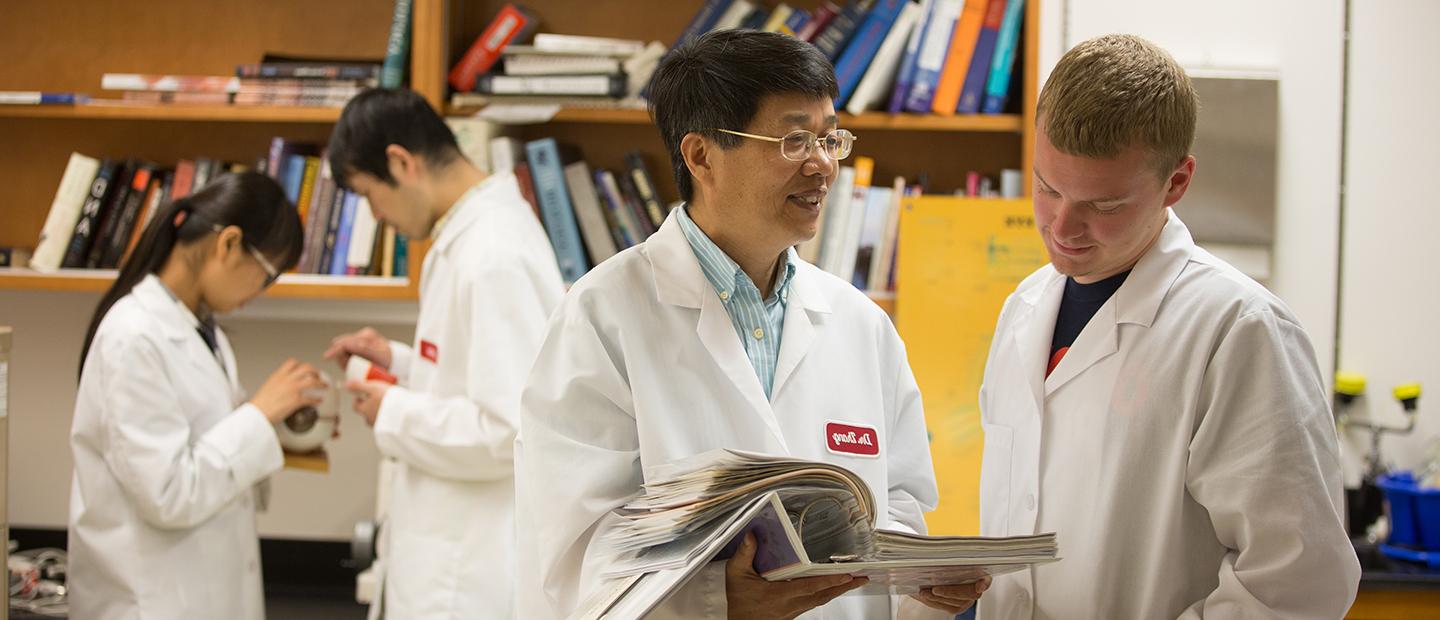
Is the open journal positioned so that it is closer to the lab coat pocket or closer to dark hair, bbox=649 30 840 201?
the lab coat pocket

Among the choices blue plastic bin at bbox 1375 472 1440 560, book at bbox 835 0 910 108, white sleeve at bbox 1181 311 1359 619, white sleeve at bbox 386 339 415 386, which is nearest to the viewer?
white sleeve at bbox 1181 311 1359 619

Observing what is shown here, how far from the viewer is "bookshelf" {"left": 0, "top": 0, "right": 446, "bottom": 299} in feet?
9.64

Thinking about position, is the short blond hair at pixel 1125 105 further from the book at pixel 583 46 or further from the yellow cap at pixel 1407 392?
the yellow cap at pixel 1407 392

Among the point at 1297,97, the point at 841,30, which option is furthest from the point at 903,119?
the point at 1297,97

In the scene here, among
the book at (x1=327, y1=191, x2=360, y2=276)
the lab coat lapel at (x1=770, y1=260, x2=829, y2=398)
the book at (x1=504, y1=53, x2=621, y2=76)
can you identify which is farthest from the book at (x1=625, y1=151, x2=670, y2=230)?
the lab coat lapel at (x1=770, y1=260, x2=829, y2=398)

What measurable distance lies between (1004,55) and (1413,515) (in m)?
1.32

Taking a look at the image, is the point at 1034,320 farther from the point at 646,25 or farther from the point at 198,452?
the point at 646,25

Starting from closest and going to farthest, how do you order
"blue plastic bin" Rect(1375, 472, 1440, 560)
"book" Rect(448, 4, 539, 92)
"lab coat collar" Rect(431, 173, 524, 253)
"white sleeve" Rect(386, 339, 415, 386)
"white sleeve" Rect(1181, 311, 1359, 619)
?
"white sleeve" Rect(1181, 311, 1359, 619), "lab coat collar" Rect(431, 173, 524, 253), "blue plastic bin" Rect(1375, 472, 1440, 560), "white sleeve" Rect(386, 339, 415, 386), "book" Rect(448, 4, 539, 92)

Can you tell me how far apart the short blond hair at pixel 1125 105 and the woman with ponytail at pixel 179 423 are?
1.58 meters

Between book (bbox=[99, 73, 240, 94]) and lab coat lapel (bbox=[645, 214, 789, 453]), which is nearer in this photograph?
lab coat lapel (bbox=[645, 214, 789, 453])

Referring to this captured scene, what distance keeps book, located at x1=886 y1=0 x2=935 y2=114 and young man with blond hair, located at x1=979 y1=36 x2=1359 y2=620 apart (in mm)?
1346

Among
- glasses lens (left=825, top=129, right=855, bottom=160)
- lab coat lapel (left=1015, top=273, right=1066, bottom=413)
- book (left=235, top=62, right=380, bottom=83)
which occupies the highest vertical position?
book (left=235, top=62, right=380, bottom=83)

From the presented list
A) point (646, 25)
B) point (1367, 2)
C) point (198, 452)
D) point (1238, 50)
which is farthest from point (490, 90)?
point (1367, 2)

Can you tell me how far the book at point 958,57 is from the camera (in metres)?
2.57
